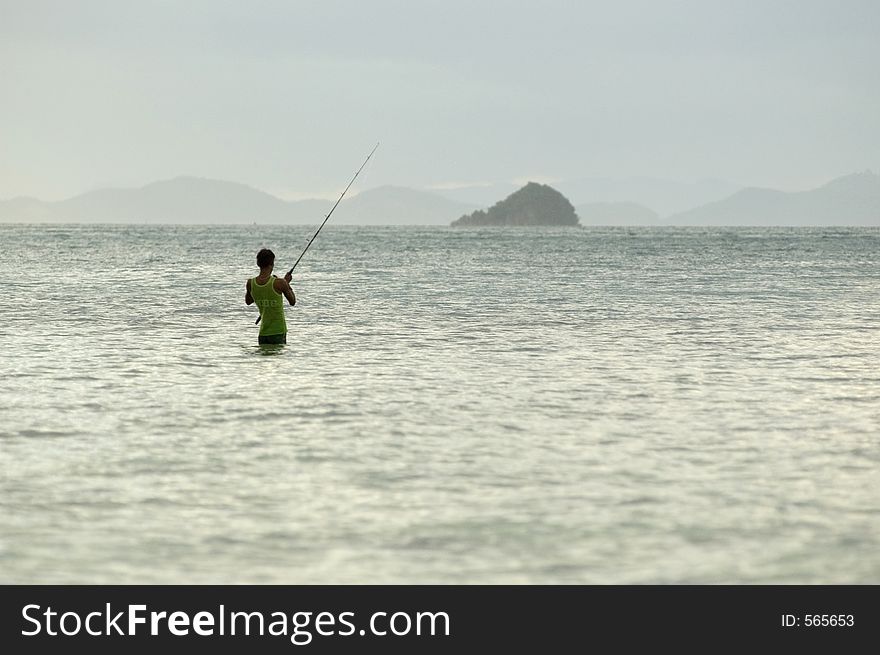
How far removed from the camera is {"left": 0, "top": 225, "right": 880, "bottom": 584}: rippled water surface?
549cm

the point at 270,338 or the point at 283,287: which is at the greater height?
the point at 283,287

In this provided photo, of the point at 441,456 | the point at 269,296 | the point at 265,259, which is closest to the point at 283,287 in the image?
the point at 269,296

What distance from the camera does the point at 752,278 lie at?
37250 mm

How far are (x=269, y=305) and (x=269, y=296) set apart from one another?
0.65 feet

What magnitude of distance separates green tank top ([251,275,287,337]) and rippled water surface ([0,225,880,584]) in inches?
17.1

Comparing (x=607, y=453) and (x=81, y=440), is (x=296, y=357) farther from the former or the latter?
(x=607, y=453)

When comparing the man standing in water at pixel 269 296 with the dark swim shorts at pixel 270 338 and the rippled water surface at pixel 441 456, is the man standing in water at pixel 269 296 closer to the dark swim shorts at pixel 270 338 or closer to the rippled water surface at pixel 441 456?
the dark swim shorts at pixel 270 338

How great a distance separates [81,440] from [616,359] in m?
7.34

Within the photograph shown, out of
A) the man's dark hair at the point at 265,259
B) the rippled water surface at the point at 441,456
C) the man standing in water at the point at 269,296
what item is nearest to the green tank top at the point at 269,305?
the man standing in water at the point at 269,296

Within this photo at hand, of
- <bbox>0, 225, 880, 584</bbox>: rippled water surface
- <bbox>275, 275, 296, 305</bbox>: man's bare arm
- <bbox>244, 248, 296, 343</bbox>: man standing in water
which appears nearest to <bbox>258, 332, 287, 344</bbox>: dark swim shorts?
<bbox>244, 248, 296, 343</bbox>: man standing in water

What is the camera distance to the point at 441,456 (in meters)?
7.72

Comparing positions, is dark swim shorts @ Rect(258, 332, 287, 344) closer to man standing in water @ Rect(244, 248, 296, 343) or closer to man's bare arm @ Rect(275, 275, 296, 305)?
man standing in water @ Rect(244, 248, 296, 343)

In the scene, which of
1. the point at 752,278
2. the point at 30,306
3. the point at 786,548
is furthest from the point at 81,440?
the point at 752,278

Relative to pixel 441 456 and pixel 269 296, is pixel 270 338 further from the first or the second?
pixel 441 456
